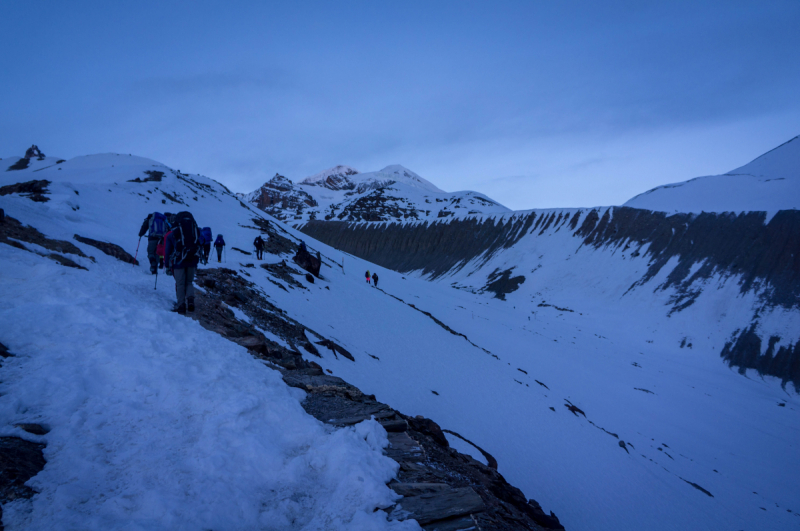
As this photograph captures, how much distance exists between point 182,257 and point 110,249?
4399 mm

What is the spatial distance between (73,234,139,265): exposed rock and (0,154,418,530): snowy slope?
352 cm

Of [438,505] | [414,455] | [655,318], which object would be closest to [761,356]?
[655,318]

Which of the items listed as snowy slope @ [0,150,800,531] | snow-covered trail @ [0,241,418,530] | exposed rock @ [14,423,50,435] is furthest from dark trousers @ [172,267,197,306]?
exposed rock @ [14,423,50,435]

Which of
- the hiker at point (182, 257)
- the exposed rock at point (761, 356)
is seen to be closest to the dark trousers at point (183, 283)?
the hiker at point (182, 257)

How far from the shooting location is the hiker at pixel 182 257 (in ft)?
24.8

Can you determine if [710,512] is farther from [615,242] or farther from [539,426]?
[615,242]

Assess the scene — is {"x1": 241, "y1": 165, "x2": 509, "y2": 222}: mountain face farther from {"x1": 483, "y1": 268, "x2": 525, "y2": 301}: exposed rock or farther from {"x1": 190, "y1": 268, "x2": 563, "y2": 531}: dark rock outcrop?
{"x1": 190, "y1": 268, "x2": 563, "y2": 531}: dark rock outcrop

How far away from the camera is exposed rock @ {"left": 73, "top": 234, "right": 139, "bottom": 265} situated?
9.97m

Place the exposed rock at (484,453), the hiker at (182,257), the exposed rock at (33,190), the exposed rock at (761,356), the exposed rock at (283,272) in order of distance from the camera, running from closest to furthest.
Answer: the hiker at (182,257)
the exposed rock at (484,453)
the exposed rock at (33,190)
the exposed rock at (283,272)
the exposed rock at (761,356)

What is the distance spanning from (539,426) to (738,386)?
22457 mm

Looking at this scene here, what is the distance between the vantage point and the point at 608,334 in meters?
33.1

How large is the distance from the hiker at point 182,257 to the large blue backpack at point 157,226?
9.15 ft

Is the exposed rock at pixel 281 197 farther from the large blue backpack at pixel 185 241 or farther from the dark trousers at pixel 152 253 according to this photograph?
the large blue backpack at pixel 185 241

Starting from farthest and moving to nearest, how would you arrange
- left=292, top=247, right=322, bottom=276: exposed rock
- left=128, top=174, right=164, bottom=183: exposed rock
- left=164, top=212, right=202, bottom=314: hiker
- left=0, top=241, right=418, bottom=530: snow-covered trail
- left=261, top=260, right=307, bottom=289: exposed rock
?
left=128, top=174, right=164, bottom=183: exposed rock, left=292, top=247, right=322, bottom=276: exposed rock, left=261, top=260, right=307, bottom=289: exposed rock, left=164, top=212, right=202, bottom=314: hiker, left=0, top=241, right=418, bottom=530: snow-covered trail
